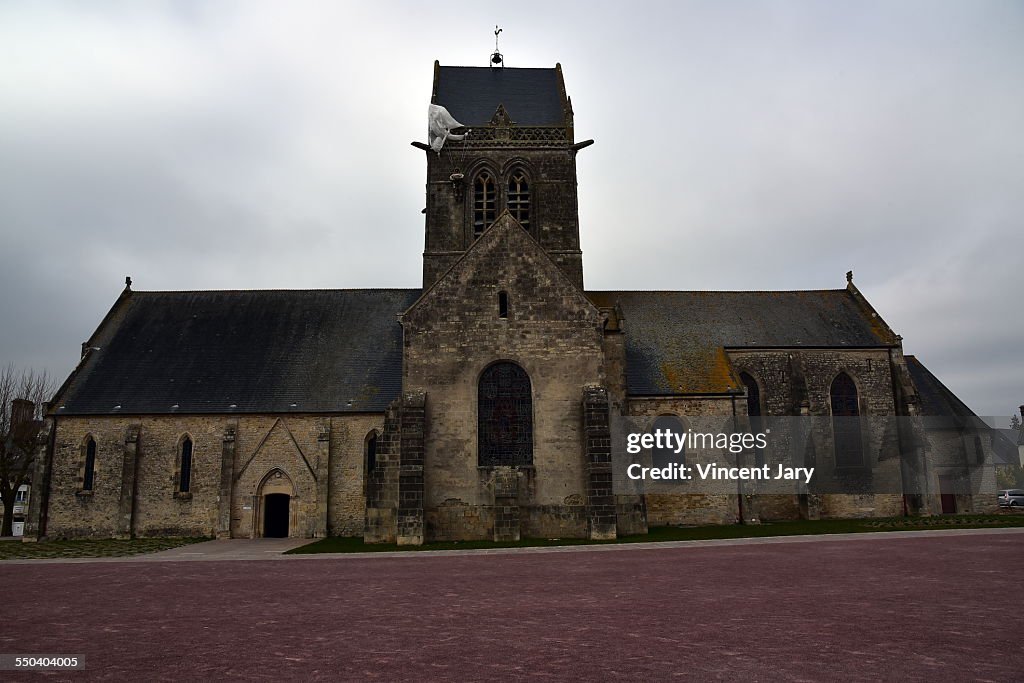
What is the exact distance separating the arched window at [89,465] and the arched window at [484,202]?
1859 cm

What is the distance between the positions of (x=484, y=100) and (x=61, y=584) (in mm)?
28348

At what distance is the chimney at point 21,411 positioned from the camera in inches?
1441

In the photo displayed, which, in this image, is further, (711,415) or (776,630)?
(711,415)

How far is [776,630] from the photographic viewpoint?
28.9 feet

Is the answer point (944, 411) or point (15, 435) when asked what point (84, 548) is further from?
point (944, 411)

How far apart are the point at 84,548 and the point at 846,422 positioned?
103 ft

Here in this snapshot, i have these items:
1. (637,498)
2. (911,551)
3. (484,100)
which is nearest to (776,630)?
(911,551)

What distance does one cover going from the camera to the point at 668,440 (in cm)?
2902

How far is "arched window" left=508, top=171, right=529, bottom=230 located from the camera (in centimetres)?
3275

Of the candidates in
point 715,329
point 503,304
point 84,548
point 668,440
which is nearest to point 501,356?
point 503,304

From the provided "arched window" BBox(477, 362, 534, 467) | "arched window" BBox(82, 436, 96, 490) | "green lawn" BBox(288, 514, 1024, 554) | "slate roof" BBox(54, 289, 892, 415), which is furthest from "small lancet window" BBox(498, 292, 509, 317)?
"arched window" BBox(82, 436, 96, 490)

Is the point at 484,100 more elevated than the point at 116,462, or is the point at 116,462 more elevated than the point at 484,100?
the point at 484,100

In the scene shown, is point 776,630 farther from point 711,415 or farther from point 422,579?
point 711,415

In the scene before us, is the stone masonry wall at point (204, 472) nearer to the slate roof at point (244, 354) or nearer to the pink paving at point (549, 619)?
the slate roof at point (244, 354)
